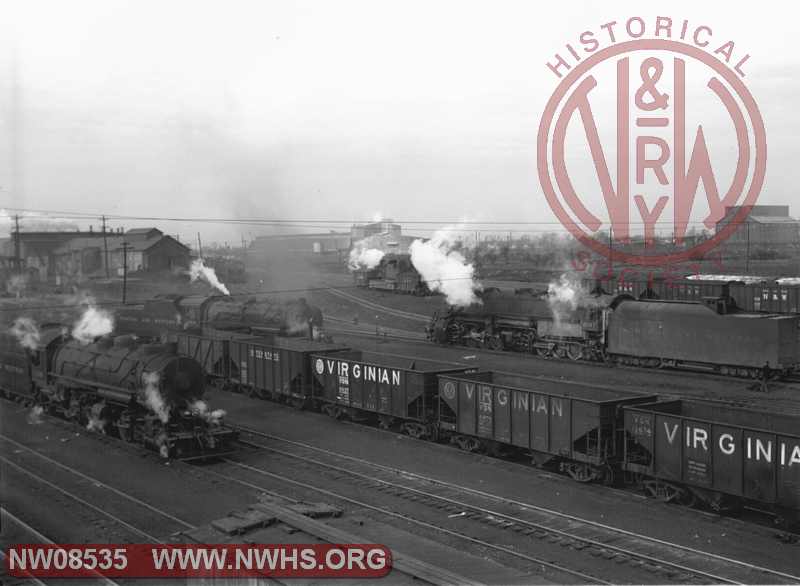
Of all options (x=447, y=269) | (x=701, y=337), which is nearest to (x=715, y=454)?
(x=701, y=337)

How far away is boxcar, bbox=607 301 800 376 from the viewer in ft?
96.9

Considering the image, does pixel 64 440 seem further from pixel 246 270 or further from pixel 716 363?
pixel 246 270

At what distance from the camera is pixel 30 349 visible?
88.8 feet

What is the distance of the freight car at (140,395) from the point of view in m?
20.4

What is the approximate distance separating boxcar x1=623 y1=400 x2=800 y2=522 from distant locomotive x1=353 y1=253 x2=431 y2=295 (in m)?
45.3

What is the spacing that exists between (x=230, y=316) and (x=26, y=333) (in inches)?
432

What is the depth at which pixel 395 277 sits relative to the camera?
66812 mm

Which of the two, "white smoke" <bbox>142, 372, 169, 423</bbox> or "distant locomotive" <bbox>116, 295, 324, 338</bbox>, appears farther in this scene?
"distant locomotive" <bbox>116, 295, 324, 338</bbox>

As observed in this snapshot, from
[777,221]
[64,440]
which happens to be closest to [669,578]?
[64,440]

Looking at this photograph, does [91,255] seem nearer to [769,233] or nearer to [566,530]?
[566,530]

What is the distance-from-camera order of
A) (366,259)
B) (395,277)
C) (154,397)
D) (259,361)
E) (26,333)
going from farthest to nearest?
(366,259) → (395,277) → (259,361) → (26,333) → (154,397)

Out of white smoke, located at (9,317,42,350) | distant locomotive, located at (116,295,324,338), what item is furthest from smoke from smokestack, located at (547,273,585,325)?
A: white smoke, located at (9,317,42,350)

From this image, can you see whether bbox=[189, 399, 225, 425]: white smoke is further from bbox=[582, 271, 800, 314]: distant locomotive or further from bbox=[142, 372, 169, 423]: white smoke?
bbox=[582, 271, 800, 314]: distant locomotive

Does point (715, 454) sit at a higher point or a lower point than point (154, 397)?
lower
